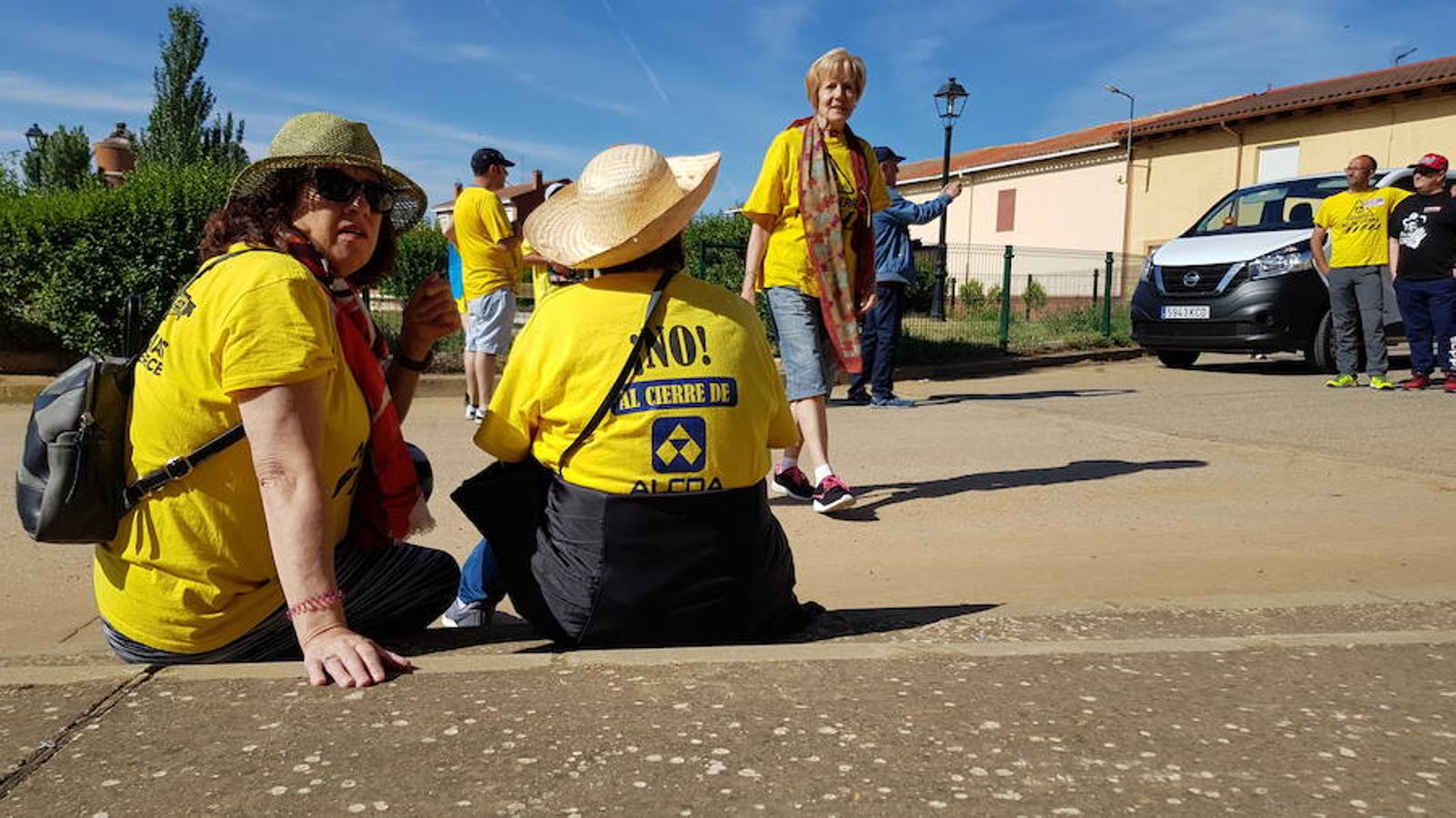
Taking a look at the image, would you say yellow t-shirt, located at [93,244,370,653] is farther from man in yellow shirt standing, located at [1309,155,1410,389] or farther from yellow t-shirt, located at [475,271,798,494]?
man in yellow shirt standing, located at [1309,155,1410,389]

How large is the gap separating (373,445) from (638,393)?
2.34ft

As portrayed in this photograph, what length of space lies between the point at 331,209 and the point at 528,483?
2.76ft

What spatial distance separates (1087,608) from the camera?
3.30 meters

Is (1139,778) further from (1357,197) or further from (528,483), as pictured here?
(1357,197)

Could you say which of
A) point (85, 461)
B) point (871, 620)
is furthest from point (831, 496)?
point (85, 461)

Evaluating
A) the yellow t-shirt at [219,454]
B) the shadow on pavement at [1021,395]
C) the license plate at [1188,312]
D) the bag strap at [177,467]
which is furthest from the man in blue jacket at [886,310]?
the bag strap at [177,467]

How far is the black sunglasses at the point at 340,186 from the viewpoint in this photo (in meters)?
2.74

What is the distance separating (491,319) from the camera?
848cm

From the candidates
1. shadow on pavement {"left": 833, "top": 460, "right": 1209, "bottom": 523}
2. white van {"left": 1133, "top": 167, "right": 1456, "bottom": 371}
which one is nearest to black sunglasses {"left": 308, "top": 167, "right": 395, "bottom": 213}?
shadow on pavement {"left": 833, "top": 460, "right": 1209, "bottom": 523}

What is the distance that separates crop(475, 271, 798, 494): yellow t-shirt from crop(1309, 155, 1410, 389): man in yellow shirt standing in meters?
9.56

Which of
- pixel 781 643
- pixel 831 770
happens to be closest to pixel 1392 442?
pixel 781 643

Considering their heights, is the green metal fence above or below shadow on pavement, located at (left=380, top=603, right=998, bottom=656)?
above

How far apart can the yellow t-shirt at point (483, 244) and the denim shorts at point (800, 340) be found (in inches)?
132

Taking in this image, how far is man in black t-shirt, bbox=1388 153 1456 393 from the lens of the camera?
9.91 m
